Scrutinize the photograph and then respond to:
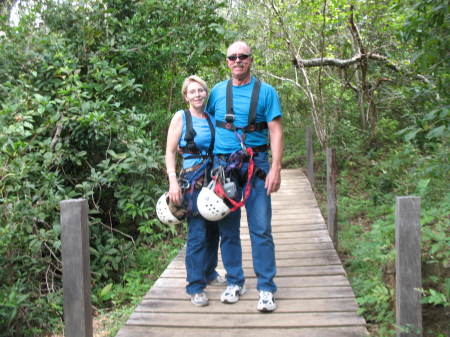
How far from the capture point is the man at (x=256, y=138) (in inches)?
137

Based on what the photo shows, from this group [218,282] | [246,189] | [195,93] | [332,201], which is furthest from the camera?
[332,201]

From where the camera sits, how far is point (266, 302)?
3.54m

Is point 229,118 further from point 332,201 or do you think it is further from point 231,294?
point 332,201

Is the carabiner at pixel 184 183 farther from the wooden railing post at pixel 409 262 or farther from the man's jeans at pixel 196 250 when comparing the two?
the wooden railing post at pixel 409 262

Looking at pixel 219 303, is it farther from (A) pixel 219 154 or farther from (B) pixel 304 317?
(A) pixel 219 154

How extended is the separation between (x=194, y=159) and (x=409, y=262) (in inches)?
70.8

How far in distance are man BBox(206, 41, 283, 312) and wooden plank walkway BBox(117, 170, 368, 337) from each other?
227mm

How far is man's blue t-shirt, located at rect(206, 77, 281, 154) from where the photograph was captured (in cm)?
351

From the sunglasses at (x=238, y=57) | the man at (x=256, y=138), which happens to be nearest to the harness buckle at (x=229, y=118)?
the man at (x=256, y=138)

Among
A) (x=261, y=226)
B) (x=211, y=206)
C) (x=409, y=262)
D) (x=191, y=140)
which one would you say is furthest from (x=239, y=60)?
(x=409, y=262)

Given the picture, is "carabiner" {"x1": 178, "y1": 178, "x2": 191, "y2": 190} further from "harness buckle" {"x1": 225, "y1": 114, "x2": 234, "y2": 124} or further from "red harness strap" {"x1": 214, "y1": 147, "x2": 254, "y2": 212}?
"harness buckle" {"x1": 225, "y1": 114, "x2": 234, "y2": 124}

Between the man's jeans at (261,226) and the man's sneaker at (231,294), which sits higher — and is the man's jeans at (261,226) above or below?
above

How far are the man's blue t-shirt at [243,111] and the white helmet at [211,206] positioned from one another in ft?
1.36

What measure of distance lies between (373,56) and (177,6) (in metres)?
4.40
